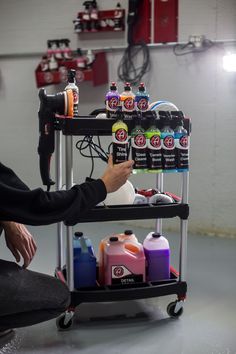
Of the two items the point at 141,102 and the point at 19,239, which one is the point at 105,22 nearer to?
the point at 141,102

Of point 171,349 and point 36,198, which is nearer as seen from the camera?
point 36,198

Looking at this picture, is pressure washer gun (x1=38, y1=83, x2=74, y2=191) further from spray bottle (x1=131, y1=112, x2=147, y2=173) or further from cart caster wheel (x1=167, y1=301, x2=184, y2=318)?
cart caster wheel (x1=167, y1=301, x2=184, y2=318)

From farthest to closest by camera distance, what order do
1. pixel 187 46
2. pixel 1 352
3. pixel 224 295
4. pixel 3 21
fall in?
1. pixel 3 21
2. pixel 187 46
3. pixel 224 295
4. pixel 1 352

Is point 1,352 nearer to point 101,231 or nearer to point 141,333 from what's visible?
point 141,333

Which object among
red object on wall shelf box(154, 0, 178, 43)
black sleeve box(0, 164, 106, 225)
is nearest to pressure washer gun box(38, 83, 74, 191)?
black sleeve box(0, 164, 106, 225)

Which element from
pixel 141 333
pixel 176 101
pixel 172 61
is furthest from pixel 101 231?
pixel 141 333

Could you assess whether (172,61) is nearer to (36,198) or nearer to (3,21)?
(3,21)

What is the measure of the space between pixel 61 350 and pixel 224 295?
3.71ft

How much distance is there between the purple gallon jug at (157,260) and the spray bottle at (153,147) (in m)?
0.49

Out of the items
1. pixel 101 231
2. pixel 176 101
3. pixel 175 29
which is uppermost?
pixel 175 29

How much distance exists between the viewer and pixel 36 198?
1.89 meters

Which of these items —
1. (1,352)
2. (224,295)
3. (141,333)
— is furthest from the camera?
(224,295)

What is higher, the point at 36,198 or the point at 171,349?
the point at 36,198

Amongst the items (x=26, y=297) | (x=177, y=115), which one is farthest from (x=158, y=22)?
(x=26, y=297)
